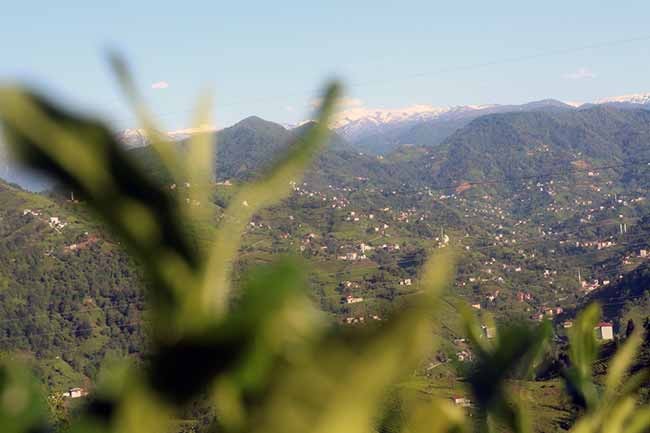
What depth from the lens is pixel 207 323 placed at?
0.53m

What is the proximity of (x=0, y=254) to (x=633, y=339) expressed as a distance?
13260 cm

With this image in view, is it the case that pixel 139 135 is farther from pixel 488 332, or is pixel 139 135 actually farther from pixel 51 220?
pixel 51 220

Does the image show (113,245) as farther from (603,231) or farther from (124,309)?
(603,231)

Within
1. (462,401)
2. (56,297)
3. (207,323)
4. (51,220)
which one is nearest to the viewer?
(207,323)

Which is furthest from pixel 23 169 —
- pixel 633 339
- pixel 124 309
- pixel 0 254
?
pixel 0 254

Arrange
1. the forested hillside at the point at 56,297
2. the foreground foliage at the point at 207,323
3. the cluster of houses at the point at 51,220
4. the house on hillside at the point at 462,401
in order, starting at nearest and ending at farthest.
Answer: the foreground foliage at the point at 207,323, the house on hillside at the point at 462,401, the forested hillside at the point at 56,297, the cluster of houses at the point at 51,220

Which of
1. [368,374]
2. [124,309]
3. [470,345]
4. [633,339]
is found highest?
[368,374]

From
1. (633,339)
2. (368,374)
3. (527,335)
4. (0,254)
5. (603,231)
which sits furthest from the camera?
(603,231)

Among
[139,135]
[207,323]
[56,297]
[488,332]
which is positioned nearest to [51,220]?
[56,297]

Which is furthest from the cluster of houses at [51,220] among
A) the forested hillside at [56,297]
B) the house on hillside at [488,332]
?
the house on hillside at [488,332]

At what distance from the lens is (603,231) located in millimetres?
184375

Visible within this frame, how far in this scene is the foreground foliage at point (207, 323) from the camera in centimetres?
49

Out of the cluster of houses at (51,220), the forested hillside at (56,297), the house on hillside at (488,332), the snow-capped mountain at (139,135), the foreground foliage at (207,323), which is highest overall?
the snow-capped mountain at (139,135)

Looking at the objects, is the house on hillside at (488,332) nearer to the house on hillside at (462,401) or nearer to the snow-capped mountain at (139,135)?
the house on hillside at (462,401)
